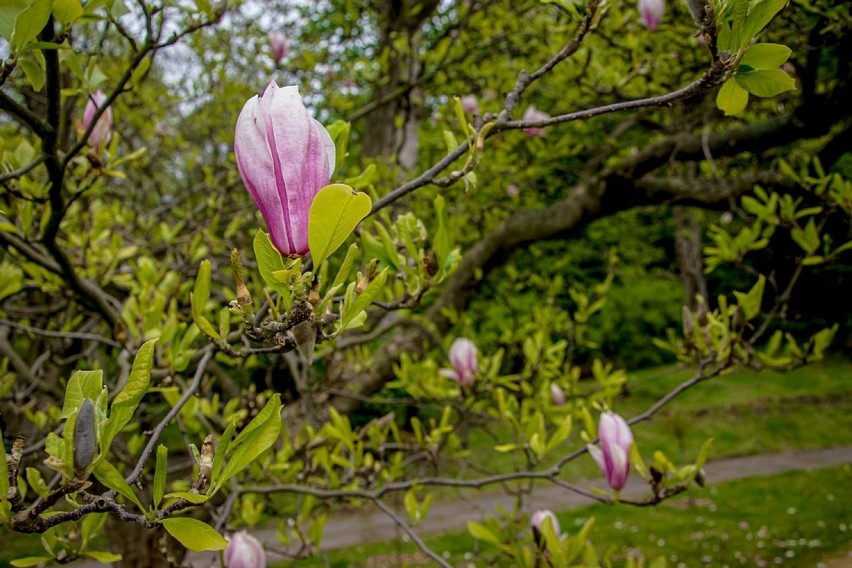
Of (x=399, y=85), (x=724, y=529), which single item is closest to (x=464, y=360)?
(x=399, y=85)

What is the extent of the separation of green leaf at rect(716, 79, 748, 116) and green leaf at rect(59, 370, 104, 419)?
0.79m

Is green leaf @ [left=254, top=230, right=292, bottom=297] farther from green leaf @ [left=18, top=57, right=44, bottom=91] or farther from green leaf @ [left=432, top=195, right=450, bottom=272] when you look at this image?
green leaf @ [left=18, top=57, right=44, bottom=91]

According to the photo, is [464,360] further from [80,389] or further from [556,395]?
[80,389]

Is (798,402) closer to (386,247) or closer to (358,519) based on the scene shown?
(358,519)

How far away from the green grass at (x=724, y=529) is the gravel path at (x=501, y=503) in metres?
0.38

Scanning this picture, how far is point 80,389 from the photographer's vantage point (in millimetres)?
606

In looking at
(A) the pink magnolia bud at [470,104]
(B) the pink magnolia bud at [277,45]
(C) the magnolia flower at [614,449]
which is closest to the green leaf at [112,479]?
(C) the magnolia flower at [614,449]

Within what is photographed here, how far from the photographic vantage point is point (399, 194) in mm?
813

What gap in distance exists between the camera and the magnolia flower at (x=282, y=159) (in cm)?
63

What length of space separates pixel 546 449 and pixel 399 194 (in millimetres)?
950

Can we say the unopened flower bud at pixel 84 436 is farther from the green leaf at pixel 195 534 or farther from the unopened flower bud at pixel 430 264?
the unopened flower bud at pixel 430 264

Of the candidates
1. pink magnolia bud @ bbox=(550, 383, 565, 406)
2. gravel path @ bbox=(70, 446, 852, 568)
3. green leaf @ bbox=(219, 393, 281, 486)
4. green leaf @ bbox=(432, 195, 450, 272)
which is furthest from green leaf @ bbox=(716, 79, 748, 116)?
gravel path @ bbox=(70, 446, 852, 568)

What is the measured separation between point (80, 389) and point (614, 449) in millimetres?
1014

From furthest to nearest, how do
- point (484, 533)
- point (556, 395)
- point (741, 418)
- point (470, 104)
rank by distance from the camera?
1. point (741, 418)
2. point (470, 104)
3. point (556, 395)
4. point (484, 533)
